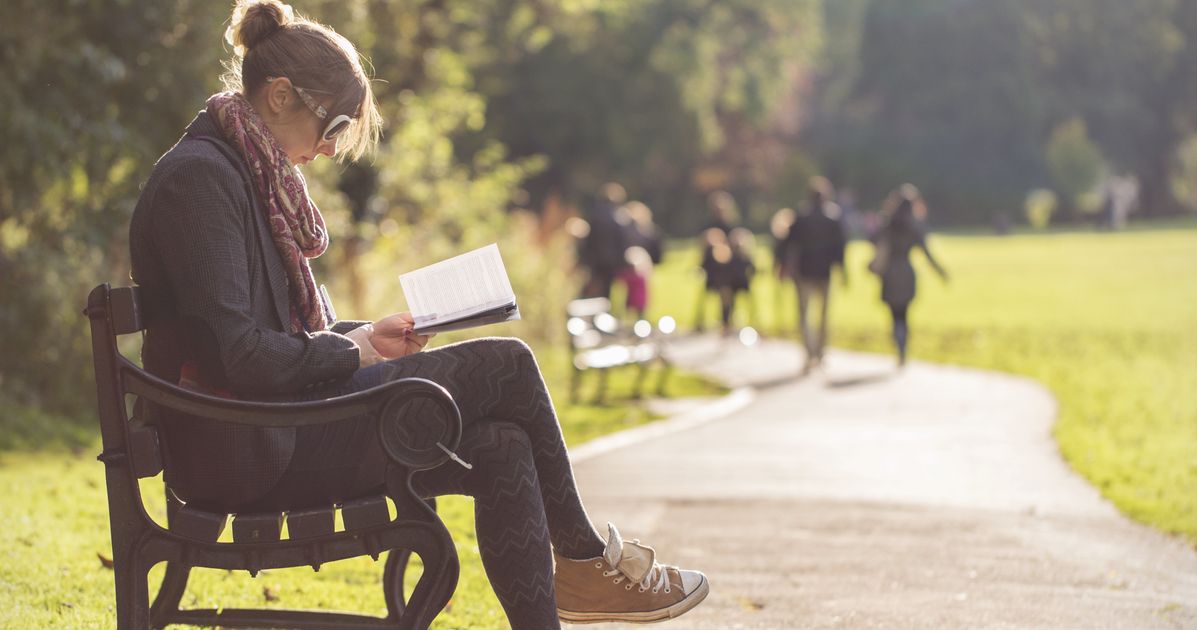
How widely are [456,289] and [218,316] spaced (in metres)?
0.56

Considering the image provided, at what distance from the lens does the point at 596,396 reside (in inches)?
576

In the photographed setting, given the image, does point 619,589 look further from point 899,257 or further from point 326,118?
point 899,257

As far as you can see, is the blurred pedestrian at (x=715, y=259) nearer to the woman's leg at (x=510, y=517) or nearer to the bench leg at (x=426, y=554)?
the woman's leg at (x=510, y=517)

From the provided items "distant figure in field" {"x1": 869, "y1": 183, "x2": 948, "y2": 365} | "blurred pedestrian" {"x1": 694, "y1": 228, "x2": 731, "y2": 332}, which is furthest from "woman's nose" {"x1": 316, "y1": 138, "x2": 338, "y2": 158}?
"blurred pedestrian" {"x1": 694, "y1": 228, "x2": 731, "y2": 332}

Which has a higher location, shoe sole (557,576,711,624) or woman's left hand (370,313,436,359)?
woman's left hand (370,313,436,359)

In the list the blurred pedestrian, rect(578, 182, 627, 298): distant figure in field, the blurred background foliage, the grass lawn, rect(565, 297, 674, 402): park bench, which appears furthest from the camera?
the blurred pedestrian

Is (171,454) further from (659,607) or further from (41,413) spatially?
(41,413)

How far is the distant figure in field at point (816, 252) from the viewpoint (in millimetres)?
18562

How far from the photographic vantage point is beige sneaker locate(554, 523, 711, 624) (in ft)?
13.0

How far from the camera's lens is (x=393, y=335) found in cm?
374

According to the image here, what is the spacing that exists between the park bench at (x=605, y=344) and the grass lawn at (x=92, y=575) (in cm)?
662

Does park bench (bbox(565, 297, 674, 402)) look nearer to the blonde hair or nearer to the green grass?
the green grass

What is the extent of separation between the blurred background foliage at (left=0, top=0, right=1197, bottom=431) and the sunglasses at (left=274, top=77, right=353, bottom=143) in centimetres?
729

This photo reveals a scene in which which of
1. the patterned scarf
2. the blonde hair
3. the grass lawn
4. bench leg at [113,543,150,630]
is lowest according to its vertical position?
the grass lawn
